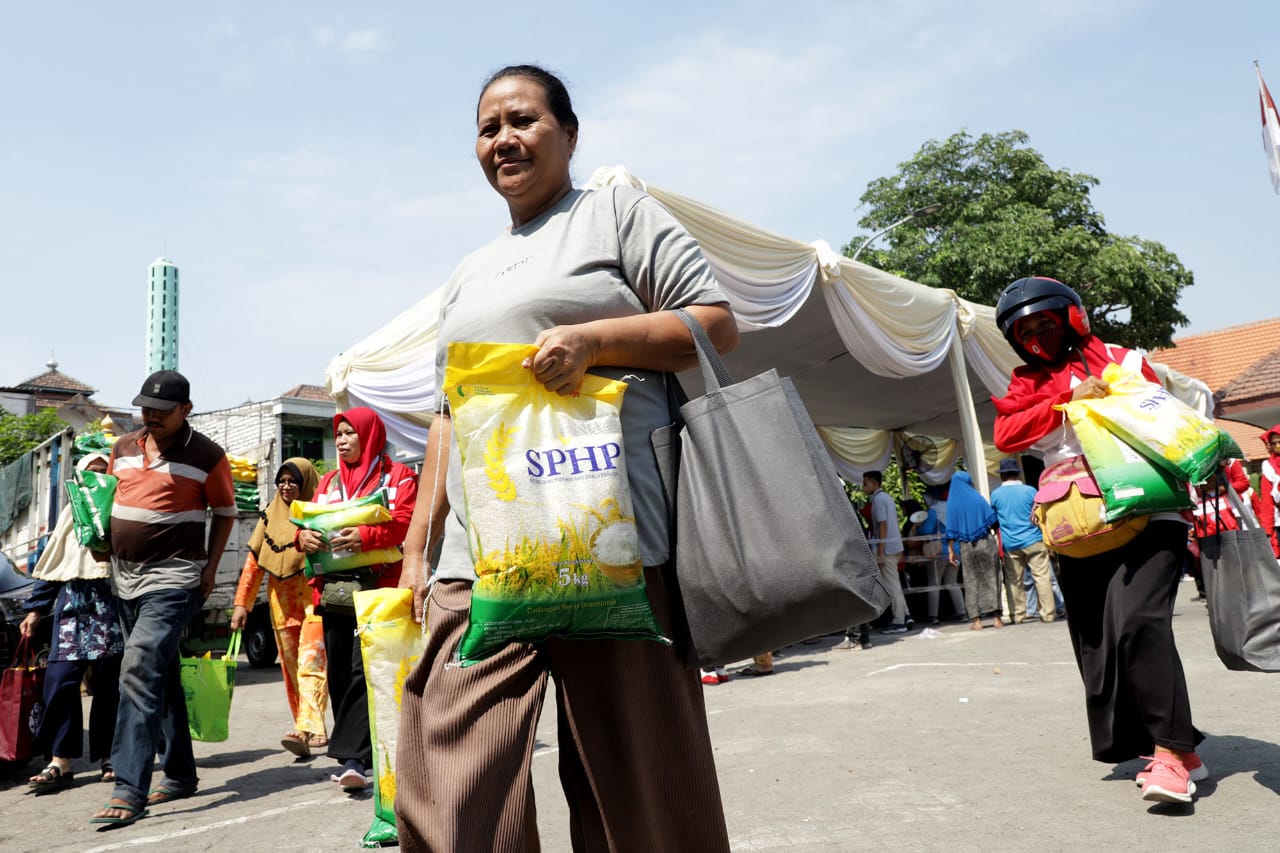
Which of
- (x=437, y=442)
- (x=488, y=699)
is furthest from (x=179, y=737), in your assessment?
(x=488, y=699)

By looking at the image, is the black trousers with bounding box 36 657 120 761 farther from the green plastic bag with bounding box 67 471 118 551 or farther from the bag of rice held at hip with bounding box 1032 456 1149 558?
the bag of rice held at hip with bounding box 1032 456 1149 558

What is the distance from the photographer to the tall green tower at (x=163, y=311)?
1770 inches

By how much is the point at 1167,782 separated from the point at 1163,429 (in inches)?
47.7

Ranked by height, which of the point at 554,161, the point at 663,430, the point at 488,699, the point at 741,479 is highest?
the point at 554,161

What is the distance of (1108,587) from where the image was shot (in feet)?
12.9

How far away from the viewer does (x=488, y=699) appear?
6.35ft

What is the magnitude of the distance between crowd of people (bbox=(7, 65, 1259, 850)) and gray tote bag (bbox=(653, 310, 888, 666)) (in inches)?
4.3

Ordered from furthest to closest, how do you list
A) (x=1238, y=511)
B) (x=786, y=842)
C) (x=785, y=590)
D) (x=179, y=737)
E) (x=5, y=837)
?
(x=179, y=737) < (x=5, y=837) < (x=1238, y=511) < (x=786, y=842) < (x=785, y=590)

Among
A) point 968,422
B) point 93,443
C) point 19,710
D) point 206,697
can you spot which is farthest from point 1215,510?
point 968,422

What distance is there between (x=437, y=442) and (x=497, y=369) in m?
0.63

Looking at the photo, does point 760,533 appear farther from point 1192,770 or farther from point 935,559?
point 935,559

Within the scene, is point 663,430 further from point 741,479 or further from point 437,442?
point 437,442

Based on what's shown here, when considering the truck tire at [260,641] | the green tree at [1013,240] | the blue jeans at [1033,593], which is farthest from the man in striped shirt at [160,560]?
the green tree at [1013,240]

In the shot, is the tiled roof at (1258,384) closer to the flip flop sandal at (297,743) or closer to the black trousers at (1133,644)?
the black trousers at (1133,644)
